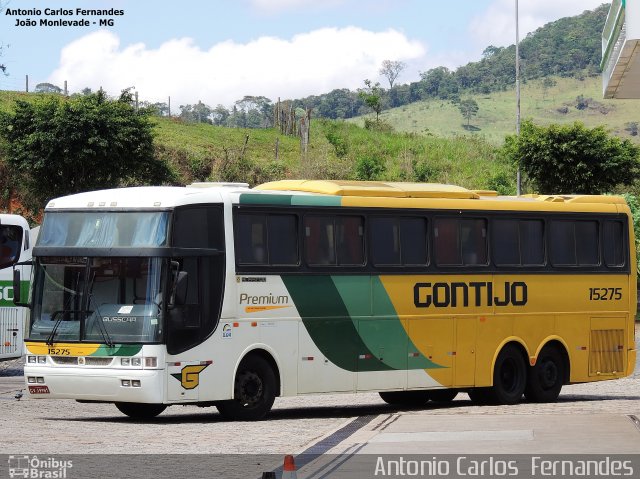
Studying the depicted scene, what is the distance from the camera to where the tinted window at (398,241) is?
21.3 meters

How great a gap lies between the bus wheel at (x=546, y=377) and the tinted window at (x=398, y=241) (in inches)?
126

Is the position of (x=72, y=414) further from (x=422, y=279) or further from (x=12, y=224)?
(x=12, y=224)

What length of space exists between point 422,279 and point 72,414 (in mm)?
5821

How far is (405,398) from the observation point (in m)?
23.8

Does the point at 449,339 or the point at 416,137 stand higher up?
the point at 416,137

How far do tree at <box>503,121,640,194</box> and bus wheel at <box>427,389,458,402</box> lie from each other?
108 feet

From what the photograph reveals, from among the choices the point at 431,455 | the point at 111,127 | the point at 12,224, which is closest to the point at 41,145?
the point at 111,127

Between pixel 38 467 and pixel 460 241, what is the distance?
10907mm

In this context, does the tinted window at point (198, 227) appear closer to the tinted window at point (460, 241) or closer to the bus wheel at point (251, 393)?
the bus wheel at point (251, 393)

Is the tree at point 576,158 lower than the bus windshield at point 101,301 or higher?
higher

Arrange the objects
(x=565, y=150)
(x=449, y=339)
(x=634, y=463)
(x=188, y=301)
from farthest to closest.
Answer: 1. (x=565, y=150)
2. (x=449, y=339)
3. (x=188, y=301)
4. (x=634, y=463)

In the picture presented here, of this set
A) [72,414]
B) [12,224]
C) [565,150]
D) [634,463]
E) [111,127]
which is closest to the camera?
[634,463]

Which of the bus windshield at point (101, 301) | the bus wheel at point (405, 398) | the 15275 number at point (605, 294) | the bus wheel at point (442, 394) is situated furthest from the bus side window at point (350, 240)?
the 15275 number at point (605, 294)

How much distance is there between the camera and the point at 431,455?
Result: 556 inches
